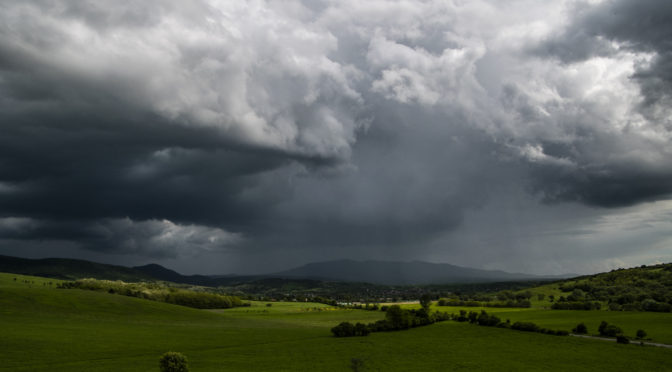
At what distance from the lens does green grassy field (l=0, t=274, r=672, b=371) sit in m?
72.7

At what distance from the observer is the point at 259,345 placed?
98.2 meters

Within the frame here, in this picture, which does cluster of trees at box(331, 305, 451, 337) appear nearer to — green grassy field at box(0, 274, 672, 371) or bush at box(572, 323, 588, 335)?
green grassy field at box(0, 274, 672, 371)

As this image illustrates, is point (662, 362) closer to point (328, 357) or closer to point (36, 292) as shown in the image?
point (328, 357)

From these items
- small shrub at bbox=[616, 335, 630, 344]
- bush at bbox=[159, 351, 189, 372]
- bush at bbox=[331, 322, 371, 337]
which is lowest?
bush at bbox=[331, 322, 371, 337]

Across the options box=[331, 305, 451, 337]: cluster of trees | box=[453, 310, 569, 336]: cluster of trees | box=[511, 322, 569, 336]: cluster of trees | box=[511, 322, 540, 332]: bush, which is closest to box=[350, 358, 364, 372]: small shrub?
box=[331, 305, 451, 337]: cluster of trees

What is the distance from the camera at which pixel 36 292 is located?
484 feet

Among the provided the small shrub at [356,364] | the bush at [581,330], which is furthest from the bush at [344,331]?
the bush at [581,330]

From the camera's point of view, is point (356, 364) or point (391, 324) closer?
point (356, 364)

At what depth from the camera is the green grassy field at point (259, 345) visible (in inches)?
2862

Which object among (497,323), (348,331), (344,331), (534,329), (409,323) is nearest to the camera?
(344,331)

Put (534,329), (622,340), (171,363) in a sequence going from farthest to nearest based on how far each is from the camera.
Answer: (534,329), (622,340), (171,363)

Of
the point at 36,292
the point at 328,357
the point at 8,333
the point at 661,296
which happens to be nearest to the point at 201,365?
the point at 328,357

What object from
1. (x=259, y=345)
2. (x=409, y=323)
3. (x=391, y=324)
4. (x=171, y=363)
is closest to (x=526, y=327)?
(x=409, y=323)

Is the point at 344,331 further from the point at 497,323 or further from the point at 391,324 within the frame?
the point at 497,323
